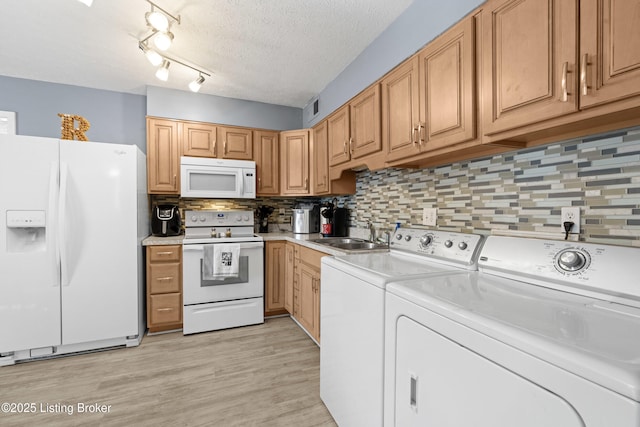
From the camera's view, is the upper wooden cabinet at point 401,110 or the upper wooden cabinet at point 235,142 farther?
the upper wooden cabinet at point 235,142

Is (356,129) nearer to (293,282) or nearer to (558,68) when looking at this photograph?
(558,68)

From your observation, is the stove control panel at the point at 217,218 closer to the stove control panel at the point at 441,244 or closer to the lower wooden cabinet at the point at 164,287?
the lower wooden cabinet at the point at 164,287

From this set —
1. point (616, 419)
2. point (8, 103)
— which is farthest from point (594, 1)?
point (8, 103)

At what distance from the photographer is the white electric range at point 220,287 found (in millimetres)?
2693

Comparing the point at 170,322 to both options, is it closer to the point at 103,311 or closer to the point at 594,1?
the point at 103,311

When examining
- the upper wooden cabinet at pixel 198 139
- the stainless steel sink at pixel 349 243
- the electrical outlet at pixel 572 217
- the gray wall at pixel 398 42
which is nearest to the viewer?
the electrical outlet at pixel 572 217

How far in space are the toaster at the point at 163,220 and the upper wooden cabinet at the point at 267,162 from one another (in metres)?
0.95

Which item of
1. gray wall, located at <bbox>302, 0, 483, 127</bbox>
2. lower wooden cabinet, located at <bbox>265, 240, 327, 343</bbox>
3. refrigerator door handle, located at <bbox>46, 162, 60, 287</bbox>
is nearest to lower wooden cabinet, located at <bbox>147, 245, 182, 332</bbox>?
refrigerator door handle, located at <bbox>46, 162, 60, 287</bbox>

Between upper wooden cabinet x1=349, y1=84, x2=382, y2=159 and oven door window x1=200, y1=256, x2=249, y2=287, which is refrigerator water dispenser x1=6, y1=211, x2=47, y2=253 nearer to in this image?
oven door window x1=200, y1=256, x2=249, y2=287

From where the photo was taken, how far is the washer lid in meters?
0.53

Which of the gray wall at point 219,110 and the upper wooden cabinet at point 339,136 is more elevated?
the gray wall at point 219,110

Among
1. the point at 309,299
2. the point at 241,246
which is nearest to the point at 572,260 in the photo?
the point at 309,299

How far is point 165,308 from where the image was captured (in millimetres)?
2684

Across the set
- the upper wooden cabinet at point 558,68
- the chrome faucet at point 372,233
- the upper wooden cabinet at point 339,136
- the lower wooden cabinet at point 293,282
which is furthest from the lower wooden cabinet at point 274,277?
the upper wooden cabinet at point 558,68
